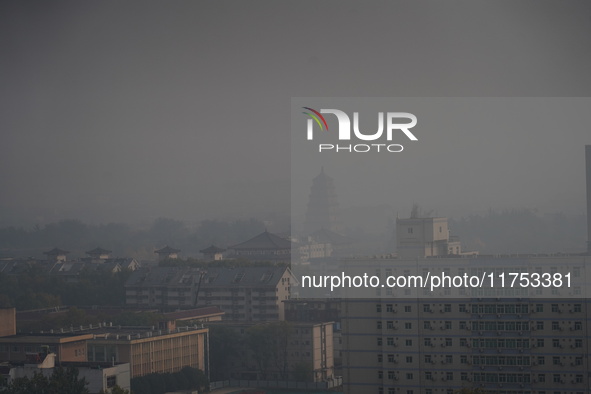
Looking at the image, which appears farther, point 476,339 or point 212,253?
point 212,253

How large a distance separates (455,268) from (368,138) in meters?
0.91

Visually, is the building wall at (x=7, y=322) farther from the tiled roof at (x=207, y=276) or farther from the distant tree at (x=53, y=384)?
the tiled roof at (x=207, y=276)

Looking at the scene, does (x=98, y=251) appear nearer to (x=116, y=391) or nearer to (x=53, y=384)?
(x=53, y=384)

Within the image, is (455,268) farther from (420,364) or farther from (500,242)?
(500,242)

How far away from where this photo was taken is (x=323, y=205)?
14172mm

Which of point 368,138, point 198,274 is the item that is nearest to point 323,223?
point 198,274

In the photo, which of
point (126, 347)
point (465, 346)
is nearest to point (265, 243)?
point (126, 347)

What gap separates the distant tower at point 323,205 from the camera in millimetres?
14172

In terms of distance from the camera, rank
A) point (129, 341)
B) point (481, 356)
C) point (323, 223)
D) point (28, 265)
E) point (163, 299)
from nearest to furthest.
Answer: point (481, 356) < point (129, 341) < point (163, 299) < point (323, 223) < point (28, 265)

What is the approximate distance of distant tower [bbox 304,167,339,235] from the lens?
1417 cm

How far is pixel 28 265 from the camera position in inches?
635

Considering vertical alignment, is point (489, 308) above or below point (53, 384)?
above

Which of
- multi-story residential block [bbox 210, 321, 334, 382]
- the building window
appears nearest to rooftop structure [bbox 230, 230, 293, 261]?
multi-story residential block [bbox 210, 321, 334, 382]

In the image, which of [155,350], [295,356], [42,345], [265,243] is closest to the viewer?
[42,345]
